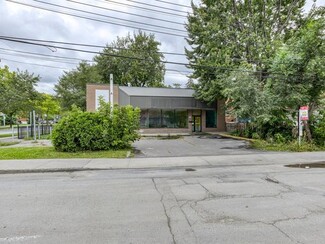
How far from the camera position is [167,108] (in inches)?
1080

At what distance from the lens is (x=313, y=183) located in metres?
6.95

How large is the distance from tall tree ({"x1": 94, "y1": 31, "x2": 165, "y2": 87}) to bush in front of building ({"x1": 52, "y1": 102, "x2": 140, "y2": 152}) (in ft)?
88.3

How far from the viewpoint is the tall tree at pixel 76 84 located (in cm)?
3788

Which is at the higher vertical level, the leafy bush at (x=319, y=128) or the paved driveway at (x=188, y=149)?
the leafy bush at (x=319, y=128)

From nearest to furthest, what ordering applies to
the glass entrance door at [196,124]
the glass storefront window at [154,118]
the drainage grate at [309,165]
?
1. the drainage grate at [309,165]
2. the glass storefront window at [154,118]
3. the glass entrance door at [196,124]

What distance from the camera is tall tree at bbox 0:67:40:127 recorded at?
2158 centimetres

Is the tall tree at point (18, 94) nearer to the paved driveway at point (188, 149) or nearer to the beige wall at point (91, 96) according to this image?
the beige wall at point (91, 96)

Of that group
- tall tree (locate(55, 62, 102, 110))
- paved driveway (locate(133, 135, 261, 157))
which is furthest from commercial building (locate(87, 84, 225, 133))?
tall tree (locate(55, 62, 102, 110))

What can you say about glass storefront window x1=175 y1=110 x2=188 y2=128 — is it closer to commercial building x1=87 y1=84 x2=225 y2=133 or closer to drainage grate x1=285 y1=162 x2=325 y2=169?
commercial building x1=87 y1=84 x2=225 y2=133

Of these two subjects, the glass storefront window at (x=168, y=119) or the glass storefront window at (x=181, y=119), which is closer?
the glass storefront window at (x=168, y=119)

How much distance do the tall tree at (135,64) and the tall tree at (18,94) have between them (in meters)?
13.1

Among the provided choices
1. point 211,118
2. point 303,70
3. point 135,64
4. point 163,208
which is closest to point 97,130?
point 163,208

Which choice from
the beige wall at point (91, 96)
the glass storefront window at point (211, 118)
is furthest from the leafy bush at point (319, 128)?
the beige wall at point (91, 96)

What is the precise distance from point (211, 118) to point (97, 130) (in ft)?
64.7
